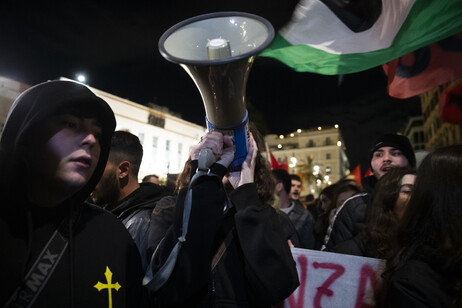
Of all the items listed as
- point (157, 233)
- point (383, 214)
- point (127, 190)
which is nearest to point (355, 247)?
point (383, 214)

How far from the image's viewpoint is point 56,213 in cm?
130

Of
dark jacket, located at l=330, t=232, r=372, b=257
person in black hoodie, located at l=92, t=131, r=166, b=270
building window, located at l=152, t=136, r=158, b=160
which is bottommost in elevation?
dark jacket, located at l=330, t=232, r=372, b=257

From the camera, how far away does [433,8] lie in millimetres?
3406

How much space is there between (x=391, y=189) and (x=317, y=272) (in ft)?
2.90

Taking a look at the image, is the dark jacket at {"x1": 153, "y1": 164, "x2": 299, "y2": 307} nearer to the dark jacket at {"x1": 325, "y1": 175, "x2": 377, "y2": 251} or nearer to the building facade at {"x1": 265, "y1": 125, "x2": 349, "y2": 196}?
the dark jacket at {"x1": 325, "y1": 175, "x2": 377, "y2": 251}

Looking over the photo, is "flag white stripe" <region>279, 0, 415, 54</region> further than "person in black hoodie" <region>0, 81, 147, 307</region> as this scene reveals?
Yes

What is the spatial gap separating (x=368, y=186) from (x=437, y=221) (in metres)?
2.03

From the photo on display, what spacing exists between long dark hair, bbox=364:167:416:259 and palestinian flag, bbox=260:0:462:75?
5.71 ft

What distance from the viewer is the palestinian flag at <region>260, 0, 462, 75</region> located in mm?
3451

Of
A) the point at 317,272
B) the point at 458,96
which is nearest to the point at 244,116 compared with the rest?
the point at 317,272

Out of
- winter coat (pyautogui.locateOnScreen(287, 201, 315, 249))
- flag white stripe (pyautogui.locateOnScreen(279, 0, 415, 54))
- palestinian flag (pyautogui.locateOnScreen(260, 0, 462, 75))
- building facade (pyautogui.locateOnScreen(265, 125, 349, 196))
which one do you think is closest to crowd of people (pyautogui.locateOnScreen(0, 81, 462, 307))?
palestinian flag (pyautogui.locateOnScreen(260, 0, 462, 75))

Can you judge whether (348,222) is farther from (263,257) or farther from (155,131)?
(155,131)

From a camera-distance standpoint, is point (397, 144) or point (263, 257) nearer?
point (263, 257)

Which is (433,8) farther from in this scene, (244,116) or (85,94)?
(85,94)
